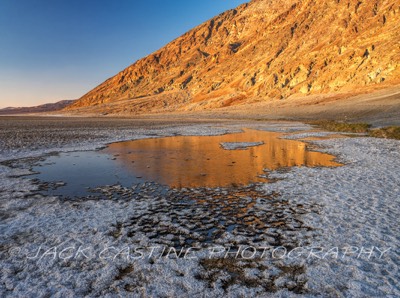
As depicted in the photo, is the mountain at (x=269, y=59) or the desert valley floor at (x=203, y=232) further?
the mountain at (x=269, y=59)

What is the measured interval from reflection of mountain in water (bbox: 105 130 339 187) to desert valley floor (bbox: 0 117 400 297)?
0.63 ft

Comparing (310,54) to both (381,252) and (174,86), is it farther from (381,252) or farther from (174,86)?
(381,252)

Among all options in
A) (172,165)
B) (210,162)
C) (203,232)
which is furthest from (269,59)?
(203,232)

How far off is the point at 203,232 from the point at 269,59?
106m

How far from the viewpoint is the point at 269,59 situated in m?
104

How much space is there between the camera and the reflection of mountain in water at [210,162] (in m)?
11.9

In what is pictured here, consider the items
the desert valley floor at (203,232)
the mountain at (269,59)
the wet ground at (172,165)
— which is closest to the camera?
the desert valley floor at (203,232)

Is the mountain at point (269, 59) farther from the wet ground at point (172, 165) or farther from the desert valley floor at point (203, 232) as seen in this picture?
the desert valley floor at point (203, 232)

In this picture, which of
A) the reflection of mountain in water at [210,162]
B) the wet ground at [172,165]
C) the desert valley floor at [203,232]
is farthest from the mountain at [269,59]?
the desert valley floor at [203,232]

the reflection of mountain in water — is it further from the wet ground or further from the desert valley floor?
the desert valley floor

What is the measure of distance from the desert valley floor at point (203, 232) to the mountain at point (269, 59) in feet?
197

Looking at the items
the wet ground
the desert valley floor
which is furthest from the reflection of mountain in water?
the desert valley floor

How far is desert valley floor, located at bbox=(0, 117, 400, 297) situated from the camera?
4.84 metres

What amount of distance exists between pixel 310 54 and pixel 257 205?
297ft
